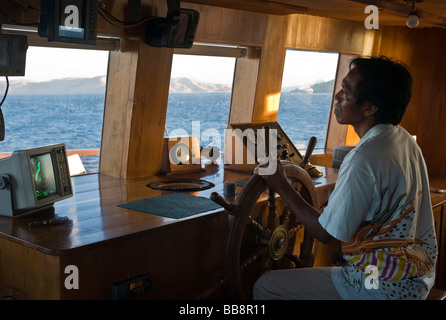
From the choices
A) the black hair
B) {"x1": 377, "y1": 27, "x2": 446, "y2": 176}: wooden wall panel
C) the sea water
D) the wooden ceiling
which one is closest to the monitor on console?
the sea water

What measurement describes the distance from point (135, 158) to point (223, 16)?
3.35 ft

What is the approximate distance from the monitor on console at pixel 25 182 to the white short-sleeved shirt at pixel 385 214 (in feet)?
3.45

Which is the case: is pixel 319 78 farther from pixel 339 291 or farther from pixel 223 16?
pixel 339 291

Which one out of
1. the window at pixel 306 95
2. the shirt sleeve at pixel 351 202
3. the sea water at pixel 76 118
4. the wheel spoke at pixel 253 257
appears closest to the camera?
the shirt sleeve at pixel 351 202

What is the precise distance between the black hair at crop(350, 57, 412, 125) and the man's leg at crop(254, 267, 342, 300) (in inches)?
24.0

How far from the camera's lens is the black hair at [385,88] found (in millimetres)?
2000

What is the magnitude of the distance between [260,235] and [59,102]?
1962 millimetres

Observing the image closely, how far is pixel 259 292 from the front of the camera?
2.23 metres

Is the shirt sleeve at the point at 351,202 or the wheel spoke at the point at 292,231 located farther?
the wheel spoke at the point at 292,231

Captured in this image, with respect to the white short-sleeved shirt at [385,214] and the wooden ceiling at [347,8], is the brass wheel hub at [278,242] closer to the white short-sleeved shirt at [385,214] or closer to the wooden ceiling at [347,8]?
the white short-sleeved shirt at [385,214]

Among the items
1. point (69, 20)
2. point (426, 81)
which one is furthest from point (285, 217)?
point (426, 81)

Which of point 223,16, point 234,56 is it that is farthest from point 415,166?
point 234,56

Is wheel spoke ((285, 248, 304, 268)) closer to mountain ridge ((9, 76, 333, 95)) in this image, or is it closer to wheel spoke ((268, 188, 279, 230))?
wheel spoke ((268, 188, 279, 230))

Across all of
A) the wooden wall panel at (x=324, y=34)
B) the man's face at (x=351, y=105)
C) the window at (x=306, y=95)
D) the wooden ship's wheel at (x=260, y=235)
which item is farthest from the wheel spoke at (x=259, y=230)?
the window at (x=306, y=95)
